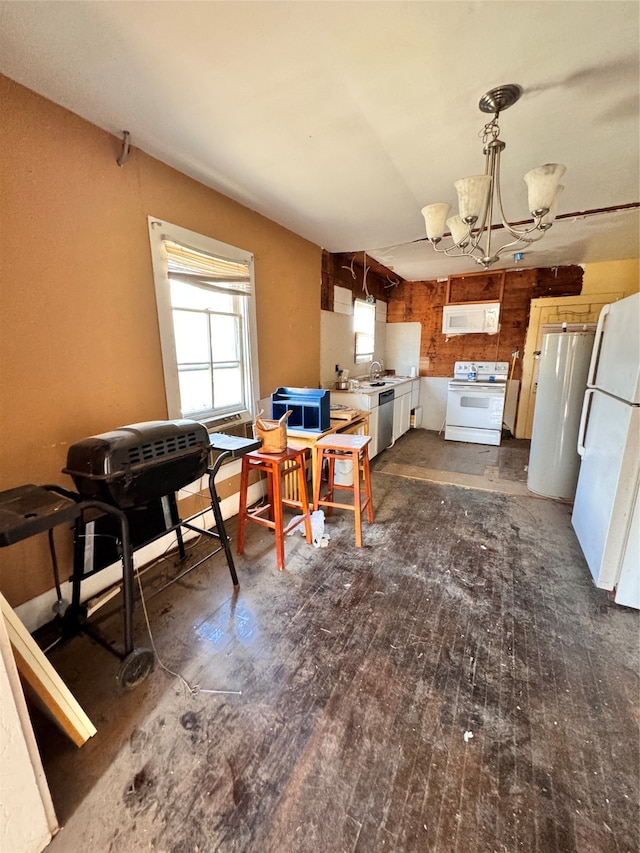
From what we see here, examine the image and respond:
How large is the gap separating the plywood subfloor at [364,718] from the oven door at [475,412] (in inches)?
114

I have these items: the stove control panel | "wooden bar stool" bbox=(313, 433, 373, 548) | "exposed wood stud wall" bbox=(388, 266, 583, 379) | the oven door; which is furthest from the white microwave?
"wooden bar stool" bbox=(313, 433, 373, 548)

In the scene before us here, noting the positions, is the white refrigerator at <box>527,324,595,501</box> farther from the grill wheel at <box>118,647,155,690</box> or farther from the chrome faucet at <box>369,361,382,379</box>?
the grill wheel at <box>118,647,155,690</box>

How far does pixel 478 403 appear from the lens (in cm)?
489

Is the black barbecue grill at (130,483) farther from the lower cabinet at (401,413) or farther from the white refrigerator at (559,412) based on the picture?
the lower cabinet at (401,413)

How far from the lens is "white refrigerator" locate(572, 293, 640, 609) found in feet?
5.93

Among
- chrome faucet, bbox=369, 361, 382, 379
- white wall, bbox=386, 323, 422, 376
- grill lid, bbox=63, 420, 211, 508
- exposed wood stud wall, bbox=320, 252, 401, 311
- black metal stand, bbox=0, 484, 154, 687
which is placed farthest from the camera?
white wall, bbox=386, 323, 422, 376

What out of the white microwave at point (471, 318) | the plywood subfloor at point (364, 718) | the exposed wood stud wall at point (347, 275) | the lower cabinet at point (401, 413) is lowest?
the plywood subfloor at point (364, 718)

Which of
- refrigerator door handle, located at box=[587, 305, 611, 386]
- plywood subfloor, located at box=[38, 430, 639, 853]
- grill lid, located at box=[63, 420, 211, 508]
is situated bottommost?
plywood subfloor, located at box=[38, 430, 639, 853]

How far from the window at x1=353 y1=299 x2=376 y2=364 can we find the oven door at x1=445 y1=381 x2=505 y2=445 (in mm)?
1340

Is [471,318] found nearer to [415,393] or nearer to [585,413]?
[415,393]

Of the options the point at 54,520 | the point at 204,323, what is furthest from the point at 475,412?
the point at 54,520

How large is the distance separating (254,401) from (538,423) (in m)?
2.64

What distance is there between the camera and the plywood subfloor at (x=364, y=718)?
102cm

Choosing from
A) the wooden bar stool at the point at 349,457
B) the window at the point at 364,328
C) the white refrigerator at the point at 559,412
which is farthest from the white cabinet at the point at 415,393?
the wooden bar stool at the point at 349,457
